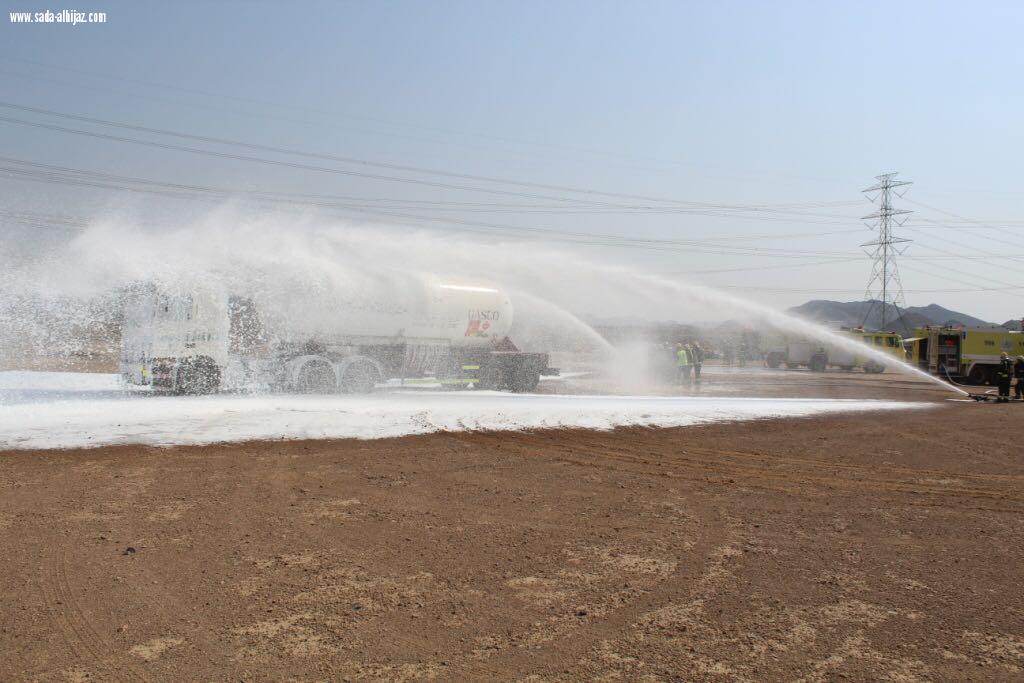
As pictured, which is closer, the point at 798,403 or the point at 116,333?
the point at 116,333

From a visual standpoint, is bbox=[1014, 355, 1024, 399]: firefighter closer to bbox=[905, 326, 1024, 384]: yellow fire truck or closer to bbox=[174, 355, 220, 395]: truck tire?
bbox=[905, 326, 1024, 384]: yellow fire truck

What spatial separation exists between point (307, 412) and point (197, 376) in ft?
16.7

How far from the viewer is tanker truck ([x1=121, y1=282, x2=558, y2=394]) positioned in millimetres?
17750

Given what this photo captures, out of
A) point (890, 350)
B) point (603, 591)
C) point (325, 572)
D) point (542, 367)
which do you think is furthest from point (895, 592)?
point (890, 350)

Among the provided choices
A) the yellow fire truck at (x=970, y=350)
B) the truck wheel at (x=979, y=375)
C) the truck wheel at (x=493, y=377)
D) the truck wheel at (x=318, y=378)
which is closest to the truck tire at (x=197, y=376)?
the truck wheel at (x=318, y=378)

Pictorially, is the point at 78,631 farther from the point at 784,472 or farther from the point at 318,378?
the point at 318,378

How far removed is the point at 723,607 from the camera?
487cm

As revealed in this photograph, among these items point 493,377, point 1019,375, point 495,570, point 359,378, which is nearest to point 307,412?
point 359,378

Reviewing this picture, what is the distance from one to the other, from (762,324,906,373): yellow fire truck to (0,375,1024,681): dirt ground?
37677 millimetres

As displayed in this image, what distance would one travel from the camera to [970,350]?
3716cm

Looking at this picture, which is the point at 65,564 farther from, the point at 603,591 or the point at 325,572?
the point at 603,591

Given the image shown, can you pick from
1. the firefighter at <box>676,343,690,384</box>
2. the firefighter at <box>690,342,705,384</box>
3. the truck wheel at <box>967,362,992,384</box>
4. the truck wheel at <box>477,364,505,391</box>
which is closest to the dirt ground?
the truck wheel at <box>477,364,505,391</box>

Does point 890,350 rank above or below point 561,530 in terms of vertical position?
above

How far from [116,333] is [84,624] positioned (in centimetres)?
1624
